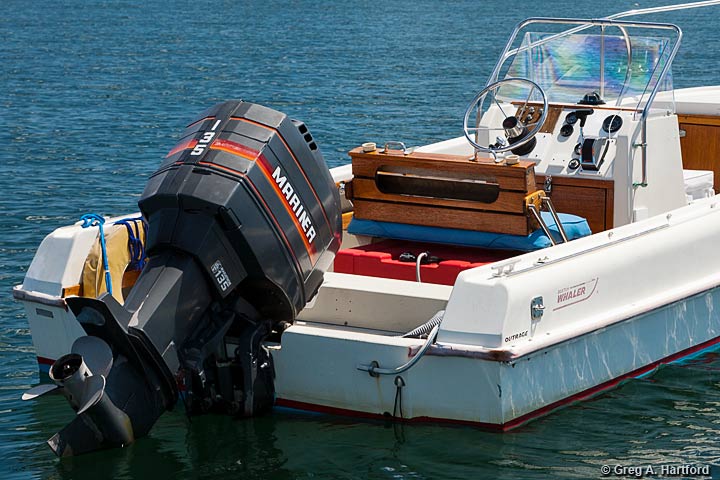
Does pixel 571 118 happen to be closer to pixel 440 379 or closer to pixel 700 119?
pixel 700 119

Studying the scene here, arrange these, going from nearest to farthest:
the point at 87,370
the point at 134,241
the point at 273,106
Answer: the point at 87,370 → the point at 134,241 → the point at 273,106

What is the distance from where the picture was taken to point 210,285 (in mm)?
5504

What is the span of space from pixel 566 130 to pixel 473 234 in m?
1.33

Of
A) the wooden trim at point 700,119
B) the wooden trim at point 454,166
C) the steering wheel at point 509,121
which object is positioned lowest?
the wooden trim at point 454,166

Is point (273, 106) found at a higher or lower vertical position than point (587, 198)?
higher

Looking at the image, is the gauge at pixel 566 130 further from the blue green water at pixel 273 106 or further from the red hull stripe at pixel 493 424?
the red hull stripe at pixel 493 424

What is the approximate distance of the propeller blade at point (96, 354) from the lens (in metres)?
5.30

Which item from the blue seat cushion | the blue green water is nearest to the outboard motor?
the blue green water

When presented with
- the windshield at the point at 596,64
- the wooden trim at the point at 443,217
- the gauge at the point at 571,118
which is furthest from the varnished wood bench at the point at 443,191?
the windshield at the point at 596,64

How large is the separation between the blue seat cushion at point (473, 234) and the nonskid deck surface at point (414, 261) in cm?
10

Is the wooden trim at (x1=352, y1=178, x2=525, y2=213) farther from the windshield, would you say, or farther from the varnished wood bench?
the windshield

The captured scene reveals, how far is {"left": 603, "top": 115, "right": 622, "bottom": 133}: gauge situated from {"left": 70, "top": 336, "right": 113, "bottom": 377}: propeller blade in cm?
371

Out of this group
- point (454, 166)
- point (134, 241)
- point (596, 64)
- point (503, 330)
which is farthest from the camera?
point (596, 64)

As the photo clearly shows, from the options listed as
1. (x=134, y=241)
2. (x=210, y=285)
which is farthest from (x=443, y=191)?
(x=210, y=285)
